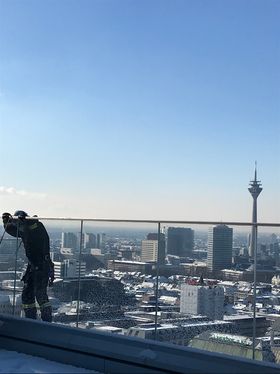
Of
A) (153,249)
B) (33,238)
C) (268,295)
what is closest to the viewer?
(268,295)

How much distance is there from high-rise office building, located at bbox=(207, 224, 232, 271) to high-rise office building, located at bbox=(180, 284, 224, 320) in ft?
0.85

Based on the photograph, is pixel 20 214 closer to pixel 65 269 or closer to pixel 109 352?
pixel 65 269

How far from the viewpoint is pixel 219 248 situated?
6340 millimetres

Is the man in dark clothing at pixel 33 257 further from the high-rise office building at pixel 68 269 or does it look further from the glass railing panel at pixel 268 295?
the glass railing panel at pixel 268 295

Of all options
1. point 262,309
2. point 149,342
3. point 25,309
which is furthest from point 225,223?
point 25,309

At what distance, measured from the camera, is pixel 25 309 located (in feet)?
26.1

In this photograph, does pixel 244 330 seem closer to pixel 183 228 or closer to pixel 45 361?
pixel 183 228

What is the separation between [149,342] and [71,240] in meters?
2.42

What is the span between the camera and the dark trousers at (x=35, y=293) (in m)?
7.79

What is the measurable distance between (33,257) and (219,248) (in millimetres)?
3154

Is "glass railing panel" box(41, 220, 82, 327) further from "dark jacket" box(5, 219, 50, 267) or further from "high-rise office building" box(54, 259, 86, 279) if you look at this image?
"dark jacket" box(5, 219, 50, 267)

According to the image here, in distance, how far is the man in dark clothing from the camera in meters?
8.02

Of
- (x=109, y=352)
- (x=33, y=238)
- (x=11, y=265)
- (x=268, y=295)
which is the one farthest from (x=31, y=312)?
(x=268, y=295)

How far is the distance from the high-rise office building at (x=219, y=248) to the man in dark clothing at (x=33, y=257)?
8.61ft
